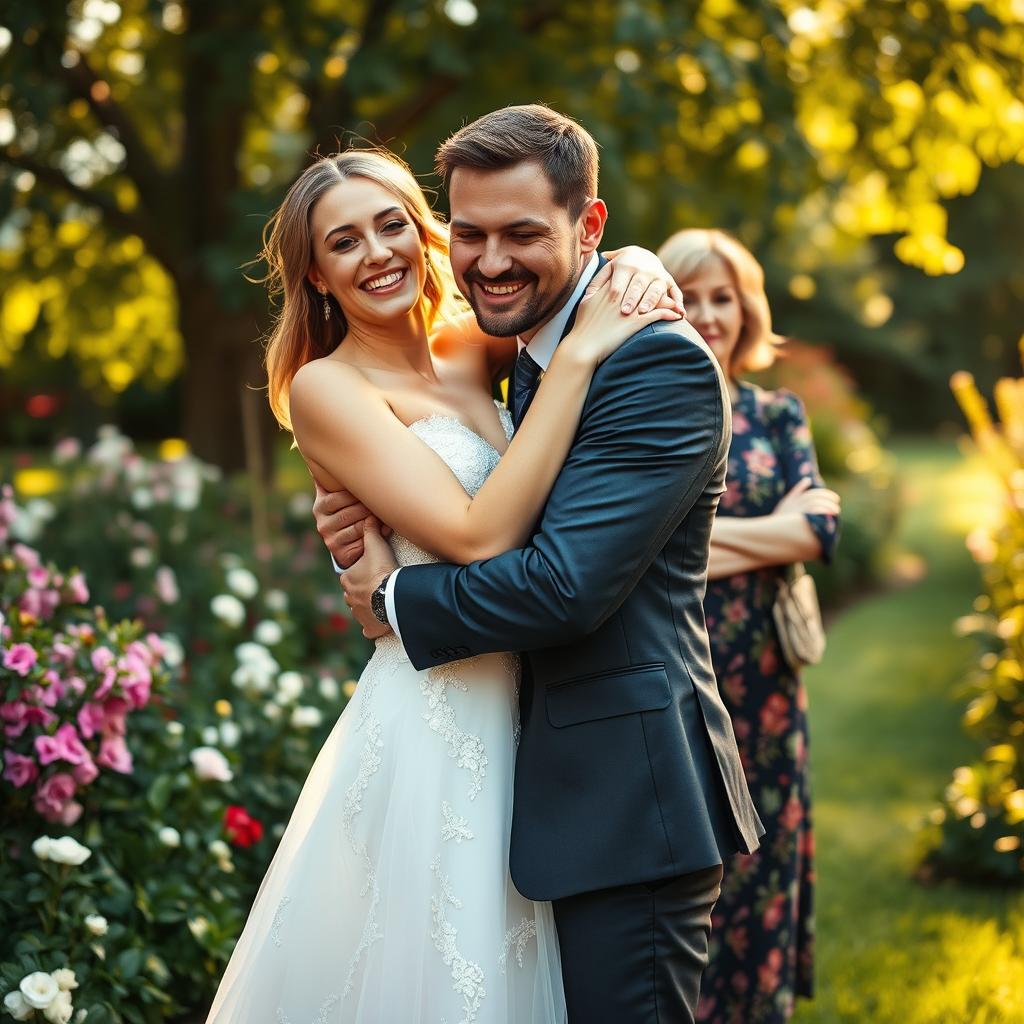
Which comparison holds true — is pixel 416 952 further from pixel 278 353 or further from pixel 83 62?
pixel 83 62

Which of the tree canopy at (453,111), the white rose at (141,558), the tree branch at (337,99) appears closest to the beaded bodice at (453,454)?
the tree canopy at (453,111)

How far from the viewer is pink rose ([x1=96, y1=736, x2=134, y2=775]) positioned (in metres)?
3.25

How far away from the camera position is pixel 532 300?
2.35 m

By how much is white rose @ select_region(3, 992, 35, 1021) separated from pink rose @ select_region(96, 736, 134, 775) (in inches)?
26.1

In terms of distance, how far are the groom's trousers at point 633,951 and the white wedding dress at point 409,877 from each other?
68mm

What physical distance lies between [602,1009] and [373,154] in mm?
1915

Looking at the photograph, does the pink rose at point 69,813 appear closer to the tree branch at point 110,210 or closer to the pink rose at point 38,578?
the pink rose at point 38,578

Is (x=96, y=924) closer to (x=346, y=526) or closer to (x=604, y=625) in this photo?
(x=346, y=526)

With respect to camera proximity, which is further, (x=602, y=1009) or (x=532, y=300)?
(x=532, y=300)

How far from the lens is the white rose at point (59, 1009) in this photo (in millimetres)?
2734

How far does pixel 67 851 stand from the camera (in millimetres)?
2994

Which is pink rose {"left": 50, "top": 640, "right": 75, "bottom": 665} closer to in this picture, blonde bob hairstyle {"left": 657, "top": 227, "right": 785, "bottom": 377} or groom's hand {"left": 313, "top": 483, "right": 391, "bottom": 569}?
groom's hand {"left": 313, "top": 483, "right": 391, "bottom": 569}

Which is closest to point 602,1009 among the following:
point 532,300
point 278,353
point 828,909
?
point 532,300

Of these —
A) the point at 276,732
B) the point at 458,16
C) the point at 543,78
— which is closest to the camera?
the point at 276,732
